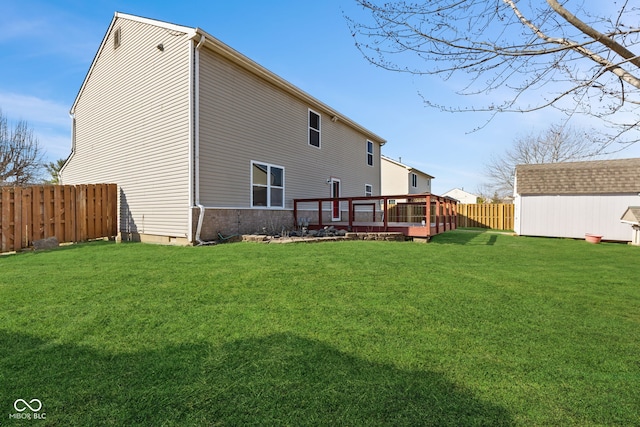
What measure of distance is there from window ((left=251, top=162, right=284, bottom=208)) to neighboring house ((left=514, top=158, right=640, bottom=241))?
37.2 feet

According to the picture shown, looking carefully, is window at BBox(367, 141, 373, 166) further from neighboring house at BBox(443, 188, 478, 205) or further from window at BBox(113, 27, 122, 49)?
neighboring house at BBox(443, 188, 478, 205)

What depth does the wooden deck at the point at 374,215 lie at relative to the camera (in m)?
9.38

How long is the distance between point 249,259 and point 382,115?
5437 mm

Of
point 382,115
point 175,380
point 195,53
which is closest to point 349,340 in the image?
point 175,380

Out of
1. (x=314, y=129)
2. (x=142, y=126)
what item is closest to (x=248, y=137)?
(x=142, y=126)

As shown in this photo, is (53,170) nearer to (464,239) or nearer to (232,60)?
(232,60)

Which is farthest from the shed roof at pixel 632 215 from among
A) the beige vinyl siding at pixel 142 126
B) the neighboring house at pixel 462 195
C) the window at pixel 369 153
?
the neighboring house at pixel 462 195

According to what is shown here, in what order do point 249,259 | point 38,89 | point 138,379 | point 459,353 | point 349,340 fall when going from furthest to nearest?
point 38,89 < point 249,259 < point 349,340 < point 459,353 < point 138,379

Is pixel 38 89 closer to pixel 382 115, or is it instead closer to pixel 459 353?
pixel 382 115

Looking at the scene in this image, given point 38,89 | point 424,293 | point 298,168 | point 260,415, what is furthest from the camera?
point 38,89

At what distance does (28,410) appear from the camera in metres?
1.74

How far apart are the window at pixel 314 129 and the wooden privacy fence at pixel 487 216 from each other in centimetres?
1285

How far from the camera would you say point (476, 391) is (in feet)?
6.21

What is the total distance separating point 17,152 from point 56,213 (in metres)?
16.9
